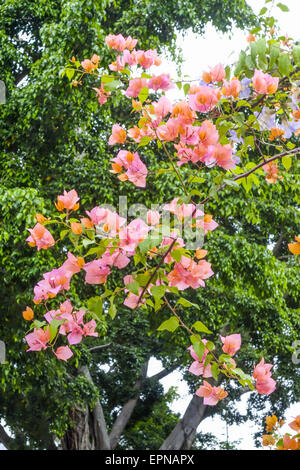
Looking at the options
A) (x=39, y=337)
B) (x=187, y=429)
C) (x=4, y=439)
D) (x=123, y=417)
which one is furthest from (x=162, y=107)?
(x=4, y=439)

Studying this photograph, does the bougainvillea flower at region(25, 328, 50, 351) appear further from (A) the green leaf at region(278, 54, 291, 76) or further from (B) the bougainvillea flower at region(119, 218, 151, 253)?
(A) the green leaf at region(278, 54, 291, 76)

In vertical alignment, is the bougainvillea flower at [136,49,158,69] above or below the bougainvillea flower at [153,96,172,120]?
above

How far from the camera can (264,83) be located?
149 cm

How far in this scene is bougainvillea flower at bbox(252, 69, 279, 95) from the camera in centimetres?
148

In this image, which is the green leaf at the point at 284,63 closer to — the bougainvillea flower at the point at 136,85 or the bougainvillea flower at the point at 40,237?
the bougainvillea flower at the point at 136,85

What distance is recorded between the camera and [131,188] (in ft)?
19.2

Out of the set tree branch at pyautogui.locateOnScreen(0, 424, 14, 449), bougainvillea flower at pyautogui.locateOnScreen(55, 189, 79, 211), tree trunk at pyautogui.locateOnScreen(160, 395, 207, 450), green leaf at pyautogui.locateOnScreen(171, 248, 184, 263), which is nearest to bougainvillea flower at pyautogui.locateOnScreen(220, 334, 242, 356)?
A: green leaf at pyautogui.locateOnScreen(171, 248, 184, 263)

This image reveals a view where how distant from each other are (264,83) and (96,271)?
0.69 meters

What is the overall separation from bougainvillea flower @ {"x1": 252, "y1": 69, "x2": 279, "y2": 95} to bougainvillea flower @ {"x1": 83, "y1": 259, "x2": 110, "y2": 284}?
0.65m

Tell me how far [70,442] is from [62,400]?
194 centimetres

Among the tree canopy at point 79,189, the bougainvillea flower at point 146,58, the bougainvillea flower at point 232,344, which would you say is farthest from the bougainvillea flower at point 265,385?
the tree canopy at point 79,189
